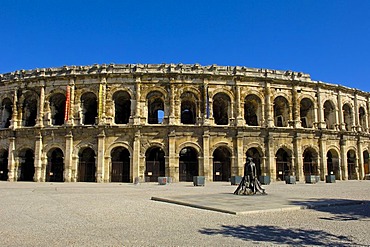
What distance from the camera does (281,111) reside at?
26.0 m

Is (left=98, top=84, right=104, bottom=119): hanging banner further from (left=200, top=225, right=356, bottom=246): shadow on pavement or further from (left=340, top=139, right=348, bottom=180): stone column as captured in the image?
(left=340, top=139, right=348, bottom=180): stone column

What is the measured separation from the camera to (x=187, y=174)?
23484 millimetres

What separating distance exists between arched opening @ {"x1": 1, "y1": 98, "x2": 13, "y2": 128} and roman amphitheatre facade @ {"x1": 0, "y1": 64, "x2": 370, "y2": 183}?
0.26ft

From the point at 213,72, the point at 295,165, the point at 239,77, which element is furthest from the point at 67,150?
the point at 295,165

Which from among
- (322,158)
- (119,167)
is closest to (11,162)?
(119,167)

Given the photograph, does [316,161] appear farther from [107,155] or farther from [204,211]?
[204,211]

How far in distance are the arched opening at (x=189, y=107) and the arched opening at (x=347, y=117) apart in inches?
528

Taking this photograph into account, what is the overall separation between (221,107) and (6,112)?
17.3 meters

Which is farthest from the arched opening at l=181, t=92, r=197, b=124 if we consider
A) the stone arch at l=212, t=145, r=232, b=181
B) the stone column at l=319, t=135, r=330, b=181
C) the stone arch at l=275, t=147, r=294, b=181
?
the stone column at l=319, t=135, r=330, b=181

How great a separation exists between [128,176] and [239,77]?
431 inches

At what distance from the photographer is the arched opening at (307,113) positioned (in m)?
25.8

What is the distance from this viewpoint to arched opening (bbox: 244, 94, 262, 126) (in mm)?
24422

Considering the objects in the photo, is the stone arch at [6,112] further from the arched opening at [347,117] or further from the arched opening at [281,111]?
the arched opening at [347,117]

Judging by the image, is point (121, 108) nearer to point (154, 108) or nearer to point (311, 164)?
point (154, 108)
